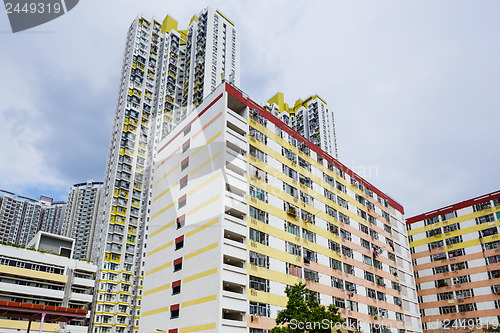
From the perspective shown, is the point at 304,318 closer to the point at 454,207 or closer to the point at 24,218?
the point at 454,207

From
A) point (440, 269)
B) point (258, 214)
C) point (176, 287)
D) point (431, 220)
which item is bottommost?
point (176, 287)

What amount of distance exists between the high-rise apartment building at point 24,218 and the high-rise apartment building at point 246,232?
11982 centimetres

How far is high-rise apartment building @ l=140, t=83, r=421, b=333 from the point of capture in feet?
117

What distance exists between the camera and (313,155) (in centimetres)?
5366

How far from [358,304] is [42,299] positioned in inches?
1797

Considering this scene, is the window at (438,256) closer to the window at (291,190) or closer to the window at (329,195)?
the window at (329,195)

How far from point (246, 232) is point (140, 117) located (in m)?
60.0

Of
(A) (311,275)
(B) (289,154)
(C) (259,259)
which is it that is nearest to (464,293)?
(A) (311,275)

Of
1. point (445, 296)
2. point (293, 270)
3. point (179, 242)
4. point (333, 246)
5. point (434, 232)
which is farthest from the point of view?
point (434, 232)

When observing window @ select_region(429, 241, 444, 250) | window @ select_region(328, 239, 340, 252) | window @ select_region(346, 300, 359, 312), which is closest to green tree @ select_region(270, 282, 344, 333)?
window @ select_region(346, 300, 359, 312)

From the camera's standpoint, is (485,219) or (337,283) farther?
(485,219)

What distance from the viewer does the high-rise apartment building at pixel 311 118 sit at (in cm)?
10438

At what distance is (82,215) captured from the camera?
132 metres

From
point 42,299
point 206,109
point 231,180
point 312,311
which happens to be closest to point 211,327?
point 312,311
